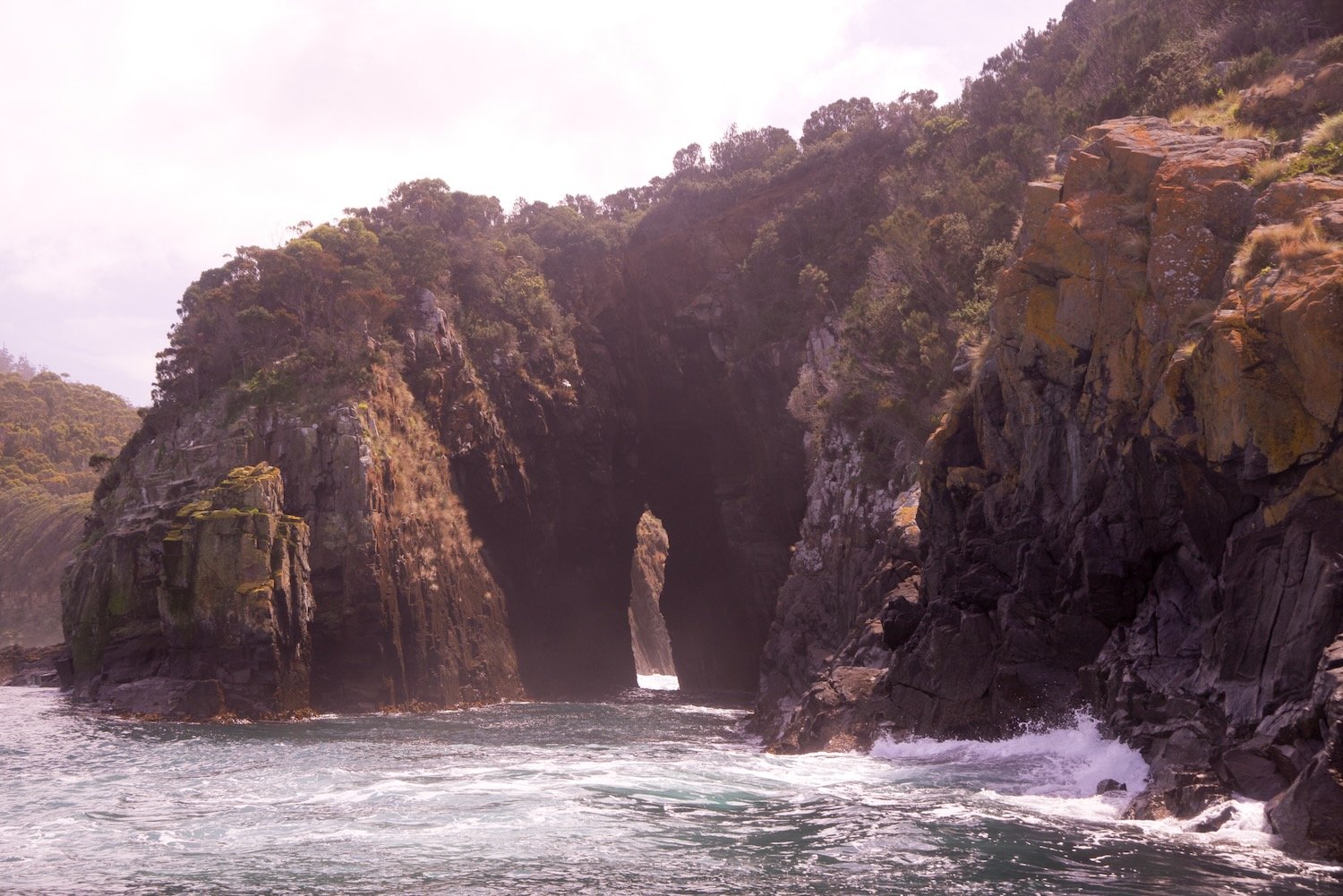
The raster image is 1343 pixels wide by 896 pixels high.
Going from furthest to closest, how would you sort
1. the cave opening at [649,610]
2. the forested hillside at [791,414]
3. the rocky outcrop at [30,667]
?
the cave opening at [649,610] < the rocky outcrop at [30,667] < the forested hillside at [791,414]

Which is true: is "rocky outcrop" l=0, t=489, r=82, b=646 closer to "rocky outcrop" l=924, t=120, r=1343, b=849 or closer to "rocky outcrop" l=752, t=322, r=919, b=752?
"rocky outcrop" l=752, t=322, r=919, b=752

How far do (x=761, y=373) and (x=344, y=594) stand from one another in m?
23.7

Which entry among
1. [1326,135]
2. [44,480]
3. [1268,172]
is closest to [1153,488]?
[1268,172]

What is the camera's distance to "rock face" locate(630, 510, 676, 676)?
90000mm

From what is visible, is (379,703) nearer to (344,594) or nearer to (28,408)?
(344,594)

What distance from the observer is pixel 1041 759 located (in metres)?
20.3

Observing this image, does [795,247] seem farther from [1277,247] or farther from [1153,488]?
[1277,247]

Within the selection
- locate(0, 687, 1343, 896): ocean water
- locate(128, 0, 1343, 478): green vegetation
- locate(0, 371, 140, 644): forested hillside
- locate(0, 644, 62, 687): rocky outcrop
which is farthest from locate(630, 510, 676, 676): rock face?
Answer: locate(0, 687, 1343, 896): ocean water

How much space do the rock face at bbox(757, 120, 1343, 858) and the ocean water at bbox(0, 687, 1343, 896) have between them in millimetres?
1179

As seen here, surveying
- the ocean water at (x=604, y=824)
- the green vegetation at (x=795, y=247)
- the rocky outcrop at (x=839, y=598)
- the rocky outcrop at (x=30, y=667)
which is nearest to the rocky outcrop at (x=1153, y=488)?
the ocean water at (x=604, y=824)

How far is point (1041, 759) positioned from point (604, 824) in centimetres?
889

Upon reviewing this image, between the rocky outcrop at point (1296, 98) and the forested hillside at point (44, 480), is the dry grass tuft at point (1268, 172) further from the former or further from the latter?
the forested hillside at point (44, 480)

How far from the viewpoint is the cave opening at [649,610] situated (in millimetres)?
89688

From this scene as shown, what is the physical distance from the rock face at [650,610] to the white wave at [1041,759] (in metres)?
66.1
